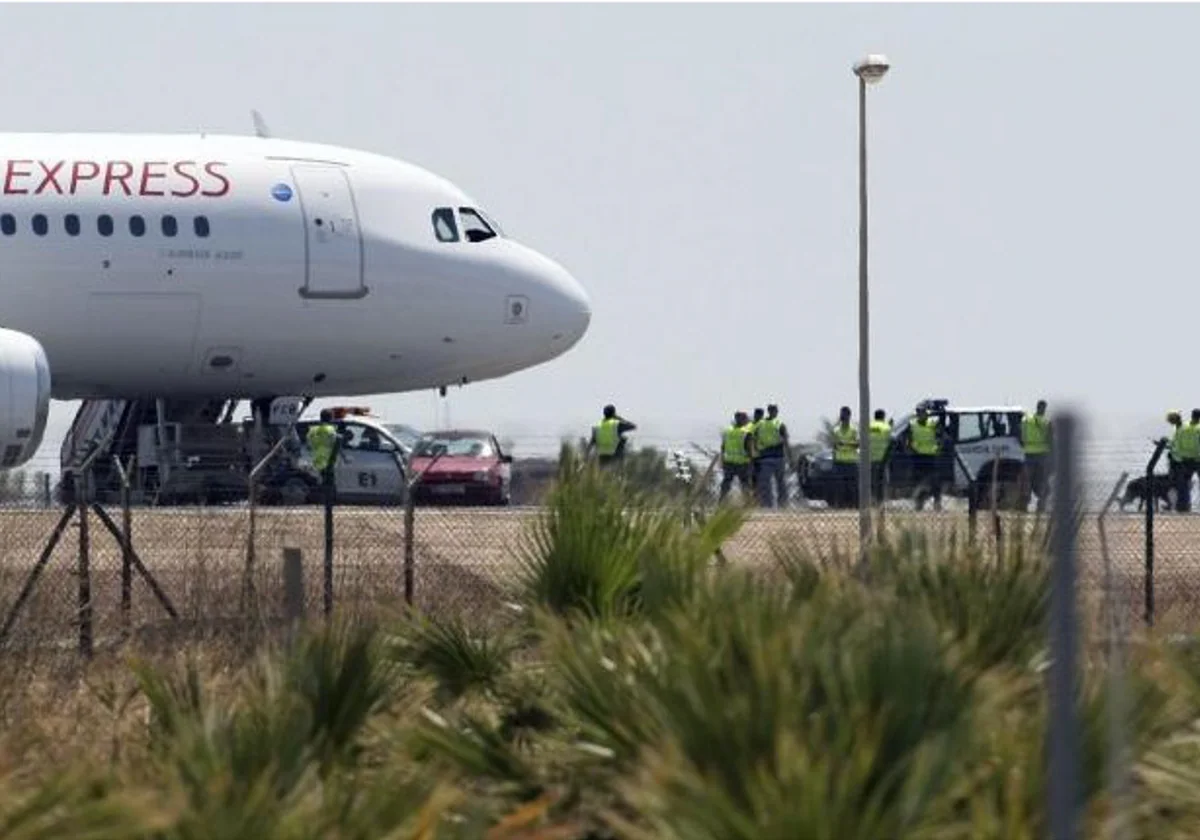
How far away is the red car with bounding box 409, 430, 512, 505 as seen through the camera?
42.7 meters

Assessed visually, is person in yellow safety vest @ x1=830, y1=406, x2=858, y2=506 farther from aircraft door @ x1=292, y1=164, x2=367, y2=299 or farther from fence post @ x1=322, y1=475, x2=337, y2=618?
fence post @ x1=322, y1=475, x2=337, y2=618

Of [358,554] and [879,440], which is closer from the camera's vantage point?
[358,554]

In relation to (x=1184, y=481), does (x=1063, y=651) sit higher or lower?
lower

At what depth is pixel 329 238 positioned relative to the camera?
35.7 meters

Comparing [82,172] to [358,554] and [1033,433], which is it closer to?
[358,554]

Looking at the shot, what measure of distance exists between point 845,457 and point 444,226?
8299 mm

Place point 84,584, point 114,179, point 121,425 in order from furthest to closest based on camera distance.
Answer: point 121,425 → point 114,179 → point 84,584

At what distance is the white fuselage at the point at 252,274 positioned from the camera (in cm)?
3472

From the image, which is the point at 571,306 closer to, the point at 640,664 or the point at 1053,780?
the point at 640,664

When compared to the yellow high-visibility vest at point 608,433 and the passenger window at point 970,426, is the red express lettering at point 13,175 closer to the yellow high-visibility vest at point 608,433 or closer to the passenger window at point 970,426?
the yellow high-visibility vest at point 608,433

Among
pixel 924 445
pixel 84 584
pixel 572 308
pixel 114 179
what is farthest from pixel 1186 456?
pixel 84 584

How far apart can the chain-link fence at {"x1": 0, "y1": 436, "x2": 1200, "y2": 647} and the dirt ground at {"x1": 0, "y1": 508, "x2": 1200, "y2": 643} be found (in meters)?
0.04

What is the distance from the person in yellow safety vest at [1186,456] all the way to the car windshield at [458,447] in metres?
10.2

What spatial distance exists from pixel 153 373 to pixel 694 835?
2858 centimetres
